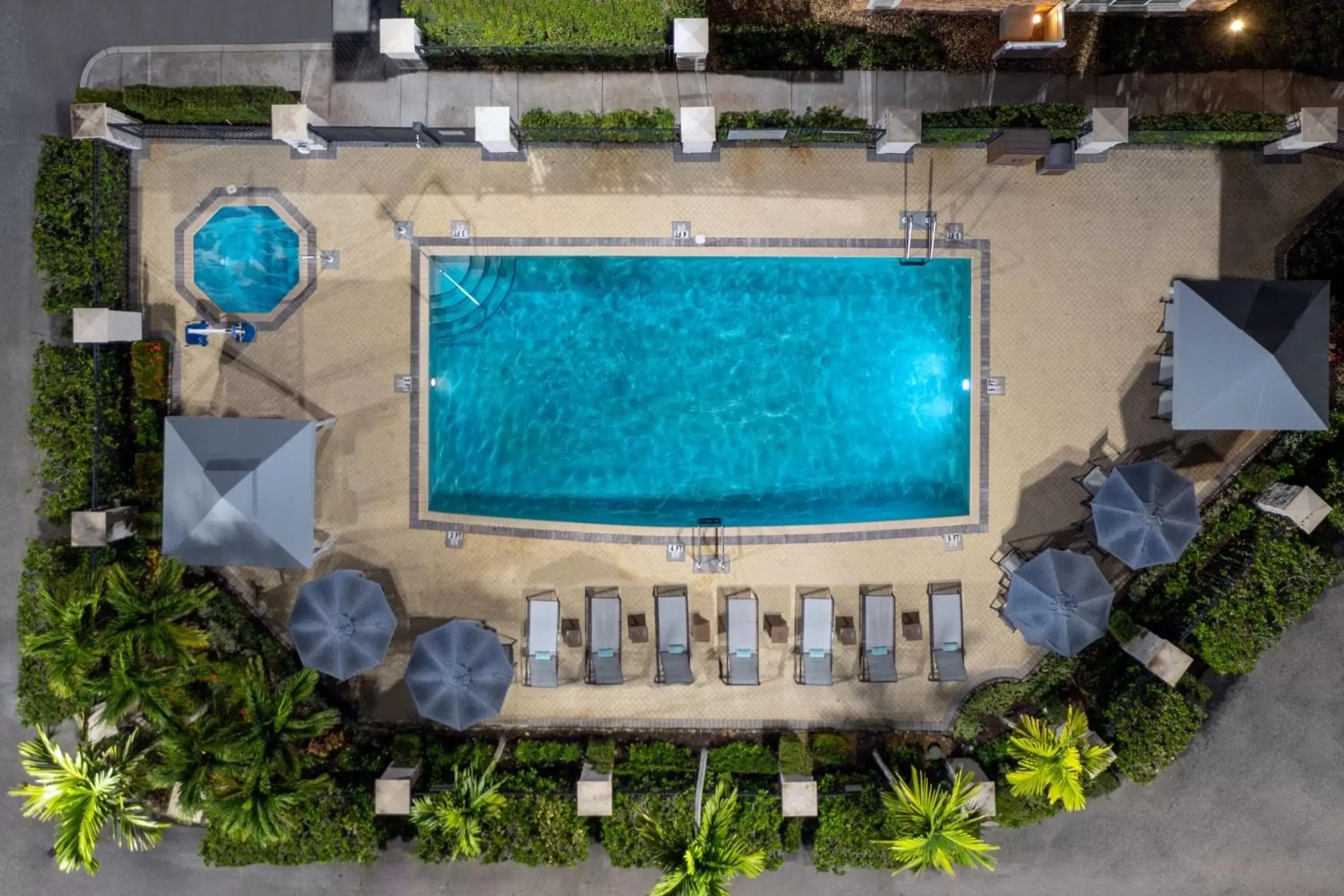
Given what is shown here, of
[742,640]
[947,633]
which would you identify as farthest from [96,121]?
[947,633]

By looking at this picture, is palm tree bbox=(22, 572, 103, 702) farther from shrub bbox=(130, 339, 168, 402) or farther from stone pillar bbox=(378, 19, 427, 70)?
stone pillar bbox=(378, 19, 427, 70)

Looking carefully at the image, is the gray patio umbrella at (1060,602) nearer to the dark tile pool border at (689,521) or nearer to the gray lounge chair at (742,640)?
the dark tile pool border at (689,521)

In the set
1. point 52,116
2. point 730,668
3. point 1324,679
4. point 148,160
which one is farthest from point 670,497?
point 52,116

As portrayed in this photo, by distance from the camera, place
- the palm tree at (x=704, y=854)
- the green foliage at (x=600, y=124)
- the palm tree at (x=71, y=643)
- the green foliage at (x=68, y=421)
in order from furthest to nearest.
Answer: the green foliage at (x=68, y=421)
the green foliage at (x=600, y=124)
the palm tree at (x=704, y=854)
the palm tree at (x=71, y=643)

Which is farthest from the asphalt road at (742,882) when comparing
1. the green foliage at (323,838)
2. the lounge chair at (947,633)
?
the lounge chair at (947,633)

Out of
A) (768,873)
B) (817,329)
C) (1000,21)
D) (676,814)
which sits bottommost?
(768,873)

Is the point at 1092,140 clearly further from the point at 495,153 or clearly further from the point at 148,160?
the point at 148,160
